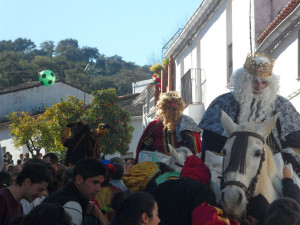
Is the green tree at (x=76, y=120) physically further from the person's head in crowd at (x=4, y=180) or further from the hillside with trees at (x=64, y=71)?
the person's head in crowd at (x=4, y=180)

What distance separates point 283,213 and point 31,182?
258 centimetres

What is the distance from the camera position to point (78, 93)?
2458 inches

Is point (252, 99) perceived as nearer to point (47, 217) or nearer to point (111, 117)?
point (47, 217)

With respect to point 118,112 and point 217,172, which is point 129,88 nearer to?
point 118,112

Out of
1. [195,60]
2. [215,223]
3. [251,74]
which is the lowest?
[215,223]

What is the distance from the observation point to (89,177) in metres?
5.69

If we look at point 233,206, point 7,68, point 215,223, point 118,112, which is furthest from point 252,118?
point 7,68

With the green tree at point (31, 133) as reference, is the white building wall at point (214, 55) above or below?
above

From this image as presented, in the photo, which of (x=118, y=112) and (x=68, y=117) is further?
(x=68, y=117)

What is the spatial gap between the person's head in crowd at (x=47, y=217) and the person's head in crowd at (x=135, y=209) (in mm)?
819

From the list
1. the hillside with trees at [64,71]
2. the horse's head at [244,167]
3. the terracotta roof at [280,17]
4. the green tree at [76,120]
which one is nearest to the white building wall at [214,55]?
the terracotta roof at [280,17]

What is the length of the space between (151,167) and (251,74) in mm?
1312

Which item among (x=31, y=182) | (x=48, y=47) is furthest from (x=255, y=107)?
(x=48, y=47)

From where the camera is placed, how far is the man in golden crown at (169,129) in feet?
32.2
